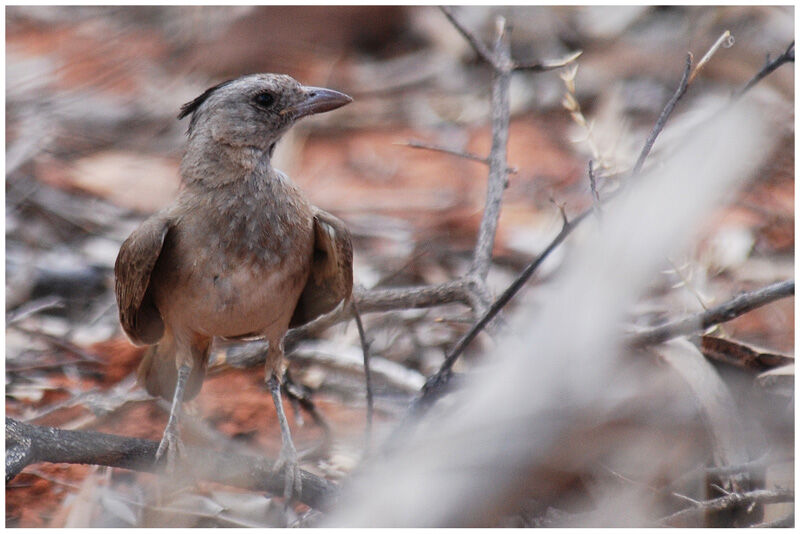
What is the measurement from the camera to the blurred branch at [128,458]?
237 centimetres

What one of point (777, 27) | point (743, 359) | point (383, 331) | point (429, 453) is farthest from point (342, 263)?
point (777, 27)

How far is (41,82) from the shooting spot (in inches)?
127

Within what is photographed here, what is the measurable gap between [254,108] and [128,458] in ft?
3.31

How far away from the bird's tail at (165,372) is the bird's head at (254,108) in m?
0.65

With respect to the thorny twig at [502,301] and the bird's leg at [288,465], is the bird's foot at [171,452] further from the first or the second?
the thorny twig at [502,301]

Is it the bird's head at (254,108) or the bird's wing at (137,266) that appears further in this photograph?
the bird's head at (254,108)

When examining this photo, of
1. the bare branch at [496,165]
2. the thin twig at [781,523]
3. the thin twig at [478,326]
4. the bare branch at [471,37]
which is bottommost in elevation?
the thin twig at [781,523]

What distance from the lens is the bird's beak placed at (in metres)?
2.67

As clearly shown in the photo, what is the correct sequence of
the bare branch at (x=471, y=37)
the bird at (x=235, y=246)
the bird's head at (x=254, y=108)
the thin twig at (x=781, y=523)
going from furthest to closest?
the bare branch at (x=471, y=37) < the bird's head at (x=254, y=108) < the bird at (x=235, y=246) < the thin twig at (x=781, y=523)

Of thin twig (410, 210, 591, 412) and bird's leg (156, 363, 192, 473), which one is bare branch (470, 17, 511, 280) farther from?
bird's leg (156, 363, 192, 473)

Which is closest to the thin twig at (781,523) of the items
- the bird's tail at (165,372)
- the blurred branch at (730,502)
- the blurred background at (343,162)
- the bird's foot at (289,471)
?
the blurred branch at (730,502)

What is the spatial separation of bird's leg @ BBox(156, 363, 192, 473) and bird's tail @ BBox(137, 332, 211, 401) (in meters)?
0.09

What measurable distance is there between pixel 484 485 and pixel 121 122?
2279mm

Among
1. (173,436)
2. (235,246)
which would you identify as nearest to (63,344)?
(173,436)
